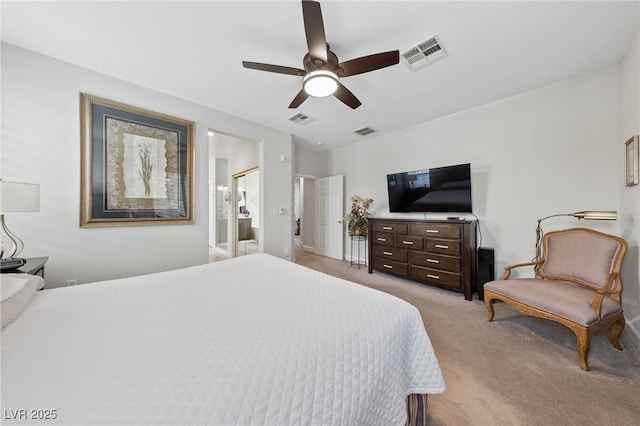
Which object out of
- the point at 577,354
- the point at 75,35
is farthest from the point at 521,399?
the point at 75,35

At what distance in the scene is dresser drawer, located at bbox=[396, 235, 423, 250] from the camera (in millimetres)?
3362

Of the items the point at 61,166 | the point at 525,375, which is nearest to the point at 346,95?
the point at 525,375

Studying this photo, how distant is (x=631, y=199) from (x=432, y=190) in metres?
1.85

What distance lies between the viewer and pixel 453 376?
1575mm

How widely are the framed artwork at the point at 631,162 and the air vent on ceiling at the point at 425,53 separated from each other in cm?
182

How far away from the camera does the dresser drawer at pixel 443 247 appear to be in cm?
298

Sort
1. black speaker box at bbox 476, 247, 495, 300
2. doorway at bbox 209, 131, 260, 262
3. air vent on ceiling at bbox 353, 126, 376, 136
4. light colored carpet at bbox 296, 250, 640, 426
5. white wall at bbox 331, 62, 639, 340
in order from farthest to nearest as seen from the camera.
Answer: doorway at bbox 209, 131, 260, 262 → air vent on ceiling at bbox 353, 126, 376, 136 → black speaker box at bbox 476, 247, 495, 300 → white wall at bbox 331, 62, 639, 340 → light colored carpet at bbox 296, 250, 640, 426

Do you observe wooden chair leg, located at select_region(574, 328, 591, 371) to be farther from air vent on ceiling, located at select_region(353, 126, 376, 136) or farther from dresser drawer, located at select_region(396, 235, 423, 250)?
air vent on ceiling, located at select_region(353, 126, 376, 136)

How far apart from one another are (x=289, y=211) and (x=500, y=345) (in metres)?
3.39

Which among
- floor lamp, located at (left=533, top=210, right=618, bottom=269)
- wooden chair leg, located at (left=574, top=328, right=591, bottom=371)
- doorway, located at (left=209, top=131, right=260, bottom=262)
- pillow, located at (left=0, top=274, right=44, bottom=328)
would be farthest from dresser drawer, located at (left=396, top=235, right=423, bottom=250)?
pillow, located at (left=0, top=274, right=44, bottom=328)

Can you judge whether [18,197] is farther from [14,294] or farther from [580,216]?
[580,216]

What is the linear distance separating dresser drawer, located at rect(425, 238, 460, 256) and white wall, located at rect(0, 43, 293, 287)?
11.7 ft

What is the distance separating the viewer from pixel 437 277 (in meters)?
3.15

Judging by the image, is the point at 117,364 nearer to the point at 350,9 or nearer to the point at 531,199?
A: the point at 350,9
